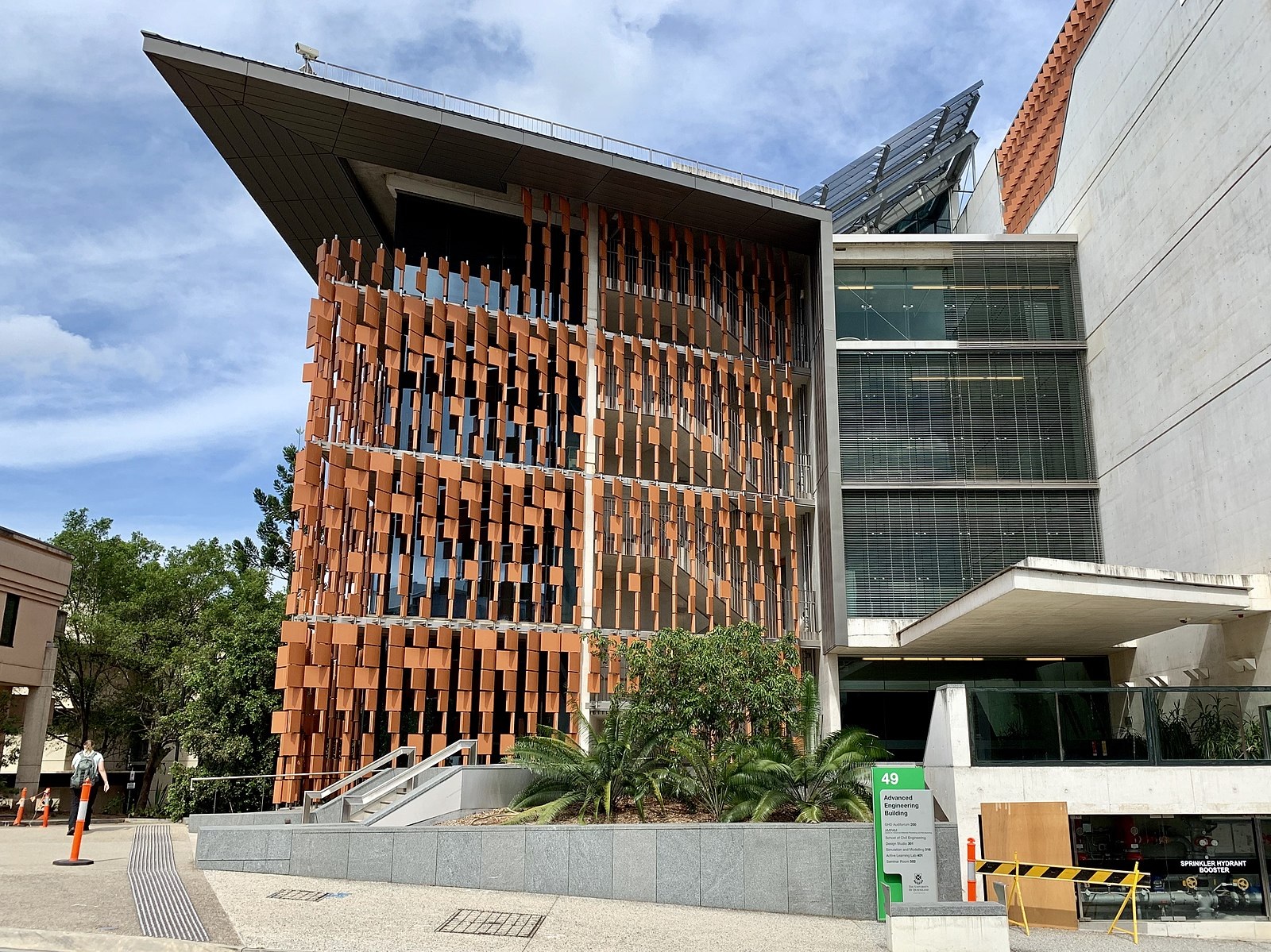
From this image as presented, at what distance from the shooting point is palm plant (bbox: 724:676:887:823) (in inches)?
726

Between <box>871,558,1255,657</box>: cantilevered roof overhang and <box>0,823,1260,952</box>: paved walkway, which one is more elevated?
<box>871,558,1255,657</box>: cantilevered roof overhang

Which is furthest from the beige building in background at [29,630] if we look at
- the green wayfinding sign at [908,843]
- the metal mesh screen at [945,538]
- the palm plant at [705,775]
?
the green wayfinding sign at [908,843]

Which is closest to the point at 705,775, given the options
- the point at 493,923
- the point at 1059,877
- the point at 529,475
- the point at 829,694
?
the point at 1059,877

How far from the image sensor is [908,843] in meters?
14.1

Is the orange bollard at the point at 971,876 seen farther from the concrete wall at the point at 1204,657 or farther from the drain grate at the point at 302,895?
the drain grate at the point at 302,895

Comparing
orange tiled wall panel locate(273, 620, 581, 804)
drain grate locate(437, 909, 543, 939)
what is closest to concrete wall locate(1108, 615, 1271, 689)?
drain grate locate(437, 909, 543, 939)

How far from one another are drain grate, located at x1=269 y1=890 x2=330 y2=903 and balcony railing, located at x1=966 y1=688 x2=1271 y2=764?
36.4 feet

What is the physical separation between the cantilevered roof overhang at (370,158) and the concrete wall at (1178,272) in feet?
29.1

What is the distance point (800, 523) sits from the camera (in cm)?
3291

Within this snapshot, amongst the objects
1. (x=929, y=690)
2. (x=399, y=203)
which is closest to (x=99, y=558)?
(x=399, y=203)

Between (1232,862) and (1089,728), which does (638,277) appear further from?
(1232,862)

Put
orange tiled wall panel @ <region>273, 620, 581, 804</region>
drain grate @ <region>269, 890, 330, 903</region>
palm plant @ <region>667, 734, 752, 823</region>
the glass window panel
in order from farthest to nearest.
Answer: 1. the glass window panel
2. orange tiled wall panel @ <region>273, 620, 581, 804</region>
3. palm plant @ <region>667, 734, 752, 823</region>
4. drain grate @ <region>269, 890, 330, 903</region>

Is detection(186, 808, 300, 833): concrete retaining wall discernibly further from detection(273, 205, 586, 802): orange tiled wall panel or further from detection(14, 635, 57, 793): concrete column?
detection(14, 635, 57, 793): concrete column

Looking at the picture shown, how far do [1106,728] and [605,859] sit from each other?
945cm
